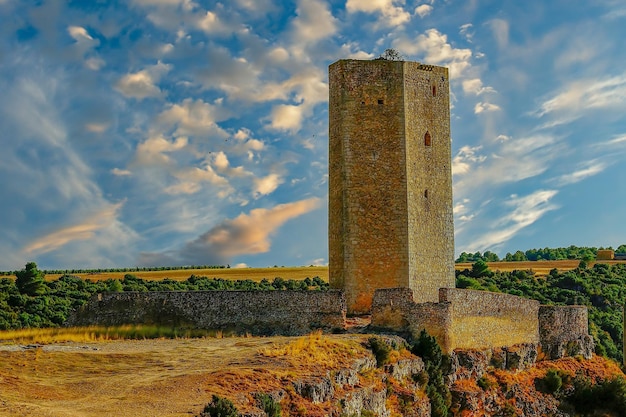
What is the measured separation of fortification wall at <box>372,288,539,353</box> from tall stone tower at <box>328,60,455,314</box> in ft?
8.64

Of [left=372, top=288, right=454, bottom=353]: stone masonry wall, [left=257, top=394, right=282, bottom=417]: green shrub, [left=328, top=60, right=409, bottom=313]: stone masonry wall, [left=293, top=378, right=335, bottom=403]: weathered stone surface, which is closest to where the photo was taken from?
[left=257, top=394, right=282, bottom=417]: green shrub

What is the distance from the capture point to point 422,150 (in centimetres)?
3130

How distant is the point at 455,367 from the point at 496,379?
263cm

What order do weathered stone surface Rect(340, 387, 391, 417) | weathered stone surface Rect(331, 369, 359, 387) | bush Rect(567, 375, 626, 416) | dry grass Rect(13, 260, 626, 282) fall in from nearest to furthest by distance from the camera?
weathered stone surface Rect(340, 387, 391, 417)
weathered stone surface Rect(331, 369, 359, 387)
bush Rect(567, 375, 626, 416)
dry grass Rect(13, 260, 626, 282)

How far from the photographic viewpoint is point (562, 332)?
33469mm


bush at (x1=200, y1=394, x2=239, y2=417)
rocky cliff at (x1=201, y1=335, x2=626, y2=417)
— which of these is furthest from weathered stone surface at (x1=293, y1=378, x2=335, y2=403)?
bush at (x1=200, y1=394, x2=239, y2=417)

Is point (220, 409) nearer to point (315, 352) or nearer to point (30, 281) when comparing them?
point (315, 352)

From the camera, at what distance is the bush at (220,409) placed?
15.3 m

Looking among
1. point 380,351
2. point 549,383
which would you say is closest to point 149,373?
point 380,351

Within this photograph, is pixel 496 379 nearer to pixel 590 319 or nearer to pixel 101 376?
pixel 101 376

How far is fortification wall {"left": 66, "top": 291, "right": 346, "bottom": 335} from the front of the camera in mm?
25891

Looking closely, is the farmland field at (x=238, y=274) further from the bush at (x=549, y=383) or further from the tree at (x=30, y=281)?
the bush at (x=549, y=383)

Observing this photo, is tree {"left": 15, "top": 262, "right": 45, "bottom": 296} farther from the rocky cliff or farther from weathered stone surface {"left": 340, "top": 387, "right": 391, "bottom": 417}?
weathered stone surface {"left": 340, "top": 387, "right": 391, "bottom": 417}

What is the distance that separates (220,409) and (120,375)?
14.1 ft
